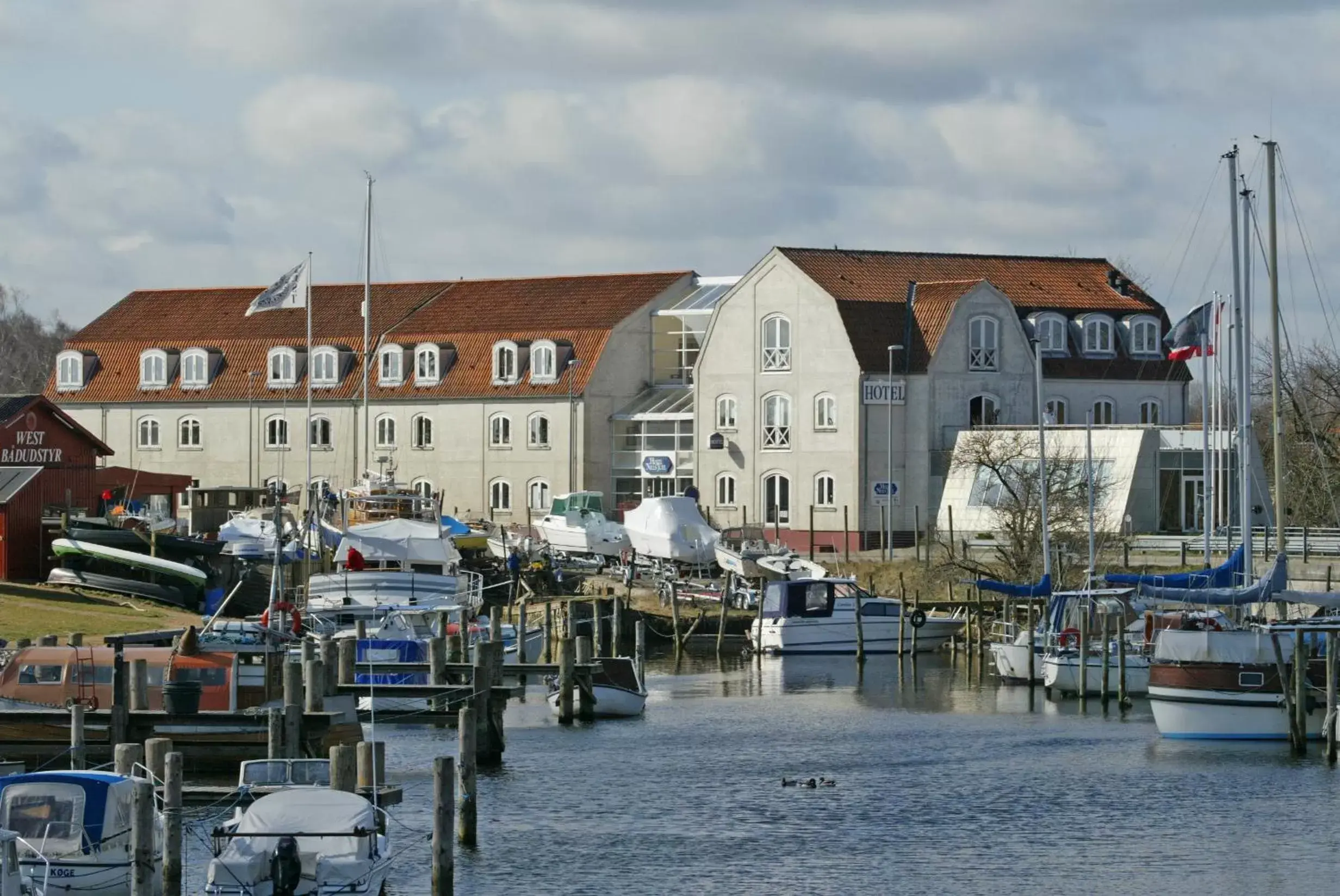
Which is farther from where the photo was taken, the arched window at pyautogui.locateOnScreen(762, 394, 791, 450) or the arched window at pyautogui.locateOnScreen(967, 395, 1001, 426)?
the arched window at pyautogui.locateOnScreen(762, 394, 791, 450)

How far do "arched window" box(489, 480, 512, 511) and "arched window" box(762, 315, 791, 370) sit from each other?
43.3ft

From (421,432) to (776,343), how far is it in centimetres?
1750

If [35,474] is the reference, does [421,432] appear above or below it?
above

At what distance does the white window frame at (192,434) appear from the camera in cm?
10144

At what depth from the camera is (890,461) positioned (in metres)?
86.1

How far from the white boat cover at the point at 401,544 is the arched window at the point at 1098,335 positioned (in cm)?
3461

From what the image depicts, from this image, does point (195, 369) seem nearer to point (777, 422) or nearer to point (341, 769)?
point (777, 422)

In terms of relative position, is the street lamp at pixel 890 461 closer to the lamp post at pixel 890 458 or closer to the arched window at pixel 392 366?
the lamp post at pixel 890 458

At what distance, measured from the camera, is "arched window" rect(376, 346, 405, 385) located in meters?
99.4

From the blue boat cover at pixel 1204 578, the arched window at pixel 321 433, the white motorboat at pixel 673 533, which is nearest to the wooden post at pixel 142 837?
the blue boat cover at pixel 1204 578

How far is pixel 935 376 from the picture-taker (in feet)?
291

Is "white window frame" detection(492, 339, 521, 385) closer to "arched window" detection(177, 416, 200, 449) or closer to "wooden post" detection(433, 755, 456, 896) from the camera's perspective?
"arched window" detection(177, 416, 200, 449)

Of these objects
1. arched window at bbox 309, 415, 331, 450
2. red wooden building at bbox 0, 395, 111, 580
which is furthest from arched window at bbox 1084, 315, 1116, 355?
red wooden building at bbox 0, 395, 111, 580

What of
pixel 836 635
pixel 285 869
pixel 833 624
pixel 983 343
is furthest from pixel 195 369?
pixel 285 869
